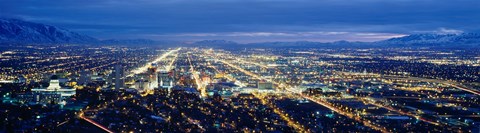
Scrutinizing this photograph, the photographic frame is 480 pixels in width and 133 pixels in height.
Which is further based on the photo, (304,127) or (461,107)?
(461,107)

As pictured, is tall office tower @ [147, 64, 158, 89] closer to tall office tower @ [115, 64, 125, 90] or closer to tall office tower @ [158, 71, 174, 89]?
tall office tower @ [158, 71, 174, 89]

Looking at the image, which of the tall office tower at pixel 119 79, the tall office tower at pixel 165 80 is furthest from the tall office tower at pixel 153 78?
the tall office tower at pixel 119 79

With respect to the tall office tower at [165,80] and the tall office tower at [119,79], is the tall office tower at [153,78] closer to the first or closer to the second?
the tall office tower at [165,80]

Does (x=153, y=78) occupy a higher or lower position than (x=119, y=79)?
lower

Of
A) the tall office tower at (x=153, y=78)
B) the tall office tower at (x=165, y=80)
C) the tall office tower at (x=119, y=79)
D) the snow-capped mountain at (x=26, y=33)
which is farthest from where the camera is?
the snow-capped mountain at (x=26, y=33)

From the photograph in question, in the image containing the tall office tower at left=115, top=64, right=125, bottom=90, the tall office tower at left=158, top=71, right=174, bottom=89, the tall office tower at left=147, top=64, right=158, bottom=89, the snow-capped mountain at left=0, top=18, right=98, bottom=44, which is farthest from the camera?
the snow-capped mountain at left=0, top=18, right=98, bottom=44

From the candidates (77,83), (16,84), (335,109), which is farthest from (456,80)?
(16,84)

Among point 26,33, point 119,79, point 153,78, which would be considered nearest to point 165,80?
point 153,78

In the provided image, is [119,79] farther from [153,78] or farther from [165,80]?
[165,80]

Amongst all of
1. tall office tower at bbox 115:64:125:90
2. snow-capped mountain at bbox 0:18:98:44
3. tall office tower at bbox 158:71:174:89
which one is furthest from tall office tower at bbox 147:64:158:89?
snow-capped mountain at bbox 0:18:98:44

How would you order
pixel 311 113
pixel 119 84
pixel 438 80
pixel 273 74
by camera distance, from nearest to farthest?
pixel 311 113 → pixel 119 84 → pixel 438 80 → pixel 273 74

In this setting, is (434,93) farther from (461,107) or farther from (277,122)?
(277,122)
